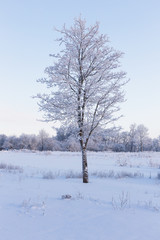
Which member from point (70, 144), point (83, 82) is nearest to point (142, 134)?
point (70, 144)

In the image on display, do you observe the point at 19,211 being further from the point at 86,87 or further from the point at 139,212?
the point at 86,87

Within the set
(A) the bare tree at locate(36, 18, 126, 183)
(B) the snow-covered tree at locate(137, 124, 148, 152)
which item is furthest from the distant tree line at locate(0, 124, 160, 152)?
(A) the bare tree at locate(36, 18, 126, 183)

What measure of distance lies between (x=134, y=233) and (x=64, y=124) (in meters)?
6.52

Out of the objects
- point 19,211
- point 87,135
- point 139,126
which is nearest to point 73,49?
point 87,135

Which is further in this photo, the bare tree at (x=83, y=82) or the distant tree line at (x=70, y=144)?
the distant tree line at (x=70, y=144)

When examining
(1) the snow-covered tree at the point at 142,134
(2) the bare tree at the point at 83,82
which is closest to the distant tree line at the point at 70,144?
(1) the snow-covered tree at the point at 142,134

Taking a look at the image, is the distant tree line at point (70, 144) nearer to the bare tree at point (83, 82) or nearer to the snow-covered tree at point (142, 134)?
the snow-covered tree at point (142, 134)

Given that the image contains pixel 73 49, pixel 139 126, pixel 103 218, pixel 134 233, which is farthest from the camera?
pixel 139 126

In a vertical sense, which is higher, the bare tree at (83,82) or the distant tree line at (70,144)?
the bare tree at (83,82)

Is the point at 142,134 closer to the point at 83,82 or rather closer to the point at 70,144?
the point at 70,144

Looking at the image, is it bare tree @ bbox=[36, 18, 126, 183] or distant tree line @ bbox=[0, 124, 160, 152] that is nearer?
bare tree @ bbox=[36, 18, 126, 183]

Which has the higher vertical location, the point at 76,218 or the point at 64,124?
the point at 64,124

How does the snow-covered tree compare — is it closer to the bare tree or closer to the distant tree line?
the distant tree line

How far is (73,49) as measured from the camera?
944cm
